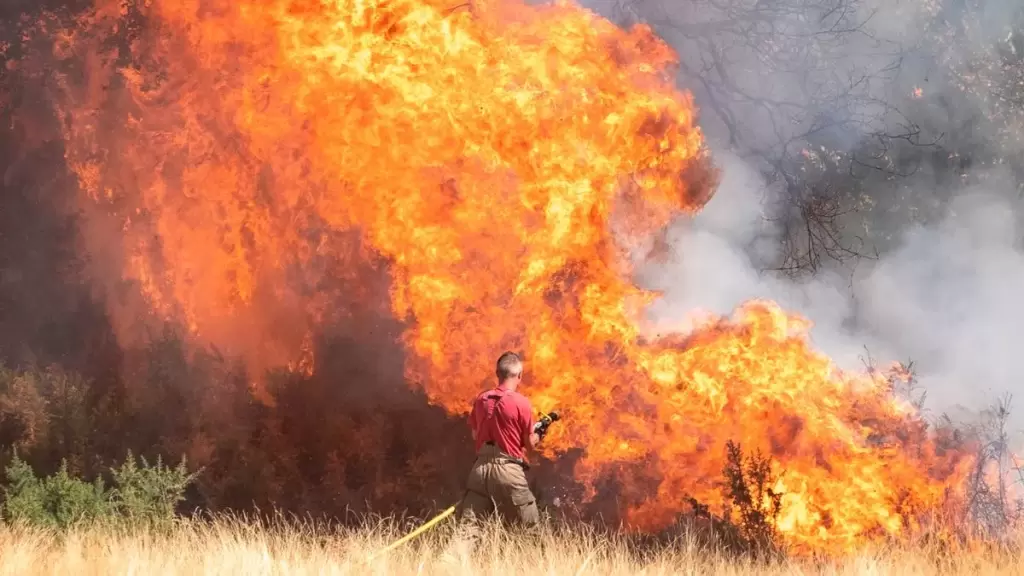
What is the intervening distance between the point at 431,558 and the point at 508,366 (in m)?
1.37

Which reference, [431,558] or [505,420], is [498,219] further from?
[431,558]

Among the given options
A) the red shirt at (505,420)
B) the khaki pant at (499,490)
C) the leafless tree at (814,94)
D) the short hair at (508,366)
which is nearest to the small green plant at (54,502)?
the khaki pant at (499,490)

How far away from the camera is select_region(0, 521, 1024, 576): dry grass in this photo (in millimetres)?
7059

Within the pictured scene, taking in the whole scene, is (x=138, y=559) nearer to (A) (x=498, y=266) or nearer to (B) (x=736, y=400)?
(A) (x=498, y=266)

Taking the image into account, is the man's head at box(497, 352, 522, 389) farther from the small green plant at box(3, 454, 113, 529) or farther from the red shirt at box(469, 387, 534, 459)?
the small green plant at box(3, 454, 113, 529)

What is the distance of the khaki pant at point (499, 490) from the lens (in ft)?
25.4

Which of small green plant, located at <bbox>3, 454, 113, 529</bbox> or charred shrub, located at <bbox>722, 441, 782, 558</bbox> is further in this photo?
small green plant, located at <bbox>3, 454, 113, 529</bbox>

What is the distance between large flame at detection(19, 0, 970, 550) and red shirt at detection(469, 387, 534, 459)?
168 cm

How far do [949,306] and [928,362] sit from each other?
1.13m

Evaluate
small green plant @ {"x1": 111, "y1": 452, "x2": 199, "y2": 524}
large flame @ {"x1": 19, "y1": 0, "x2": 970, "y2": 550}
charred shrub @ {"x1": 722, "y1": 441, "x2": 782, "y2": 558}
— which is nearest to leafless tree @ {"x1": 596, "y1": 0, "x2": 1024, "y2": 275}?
large flame @ {"x1": 19, "y1": 0, "x2": 970, "y2": 550}

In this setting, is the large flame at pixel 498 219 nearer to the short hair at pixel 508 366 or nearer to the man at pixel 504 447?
the man at pixel 504 447

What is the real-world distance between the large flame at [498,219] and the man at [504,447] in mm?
1676

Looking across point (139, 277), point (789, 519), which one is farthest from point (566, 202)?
point (139, 277)

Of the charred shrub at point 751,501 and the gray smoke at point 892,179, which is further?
the gray smoke at point 892,179
